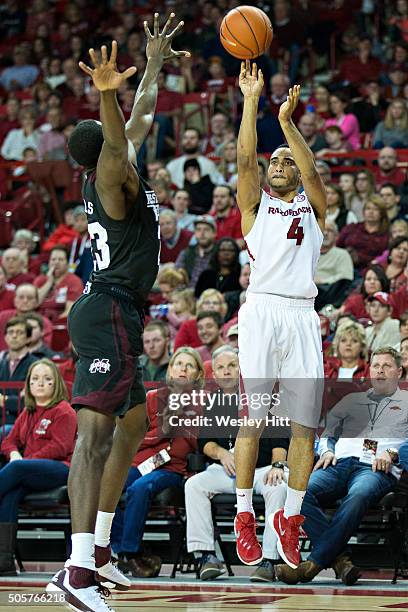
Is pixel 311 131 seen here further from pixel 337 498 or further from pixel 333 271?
pixel 337 498

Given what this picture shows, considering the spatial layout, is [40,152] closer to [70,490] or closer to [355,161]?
[355,161]

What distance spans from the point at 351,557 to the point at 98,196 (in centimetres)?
422

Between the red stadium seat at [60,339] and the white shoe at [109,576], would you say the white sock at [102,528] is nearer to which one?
the white shoe at [109,576]

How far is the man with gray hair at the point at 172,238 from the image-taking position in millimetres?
14336

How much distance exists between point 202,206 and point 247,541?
29.6 feet

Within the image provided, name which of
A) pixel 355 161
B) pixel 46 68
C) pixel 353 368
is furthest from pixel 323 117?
pixel 353 368

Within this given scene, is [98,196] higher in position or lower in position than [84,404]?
higher

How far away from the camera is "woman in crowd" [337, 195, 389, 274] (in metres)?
13.0

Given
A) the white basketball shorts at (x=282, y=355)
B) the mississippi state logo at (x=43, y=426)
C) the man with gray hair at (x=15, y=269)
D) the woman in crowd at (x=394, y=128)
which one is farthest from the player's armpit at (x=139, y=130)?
the woman in crowd at (x=394, y=128)

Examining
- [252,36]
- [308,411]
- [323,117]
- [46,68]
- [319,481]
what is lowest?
[319,481]

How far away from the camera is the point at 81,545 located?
5.93 metres

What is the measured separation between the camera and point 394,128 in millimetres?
16109

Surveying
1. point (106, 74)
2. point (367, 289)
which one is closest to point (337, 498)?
point (367, 289)

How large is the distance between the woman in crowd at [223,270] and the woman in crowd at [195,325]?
1034mm
